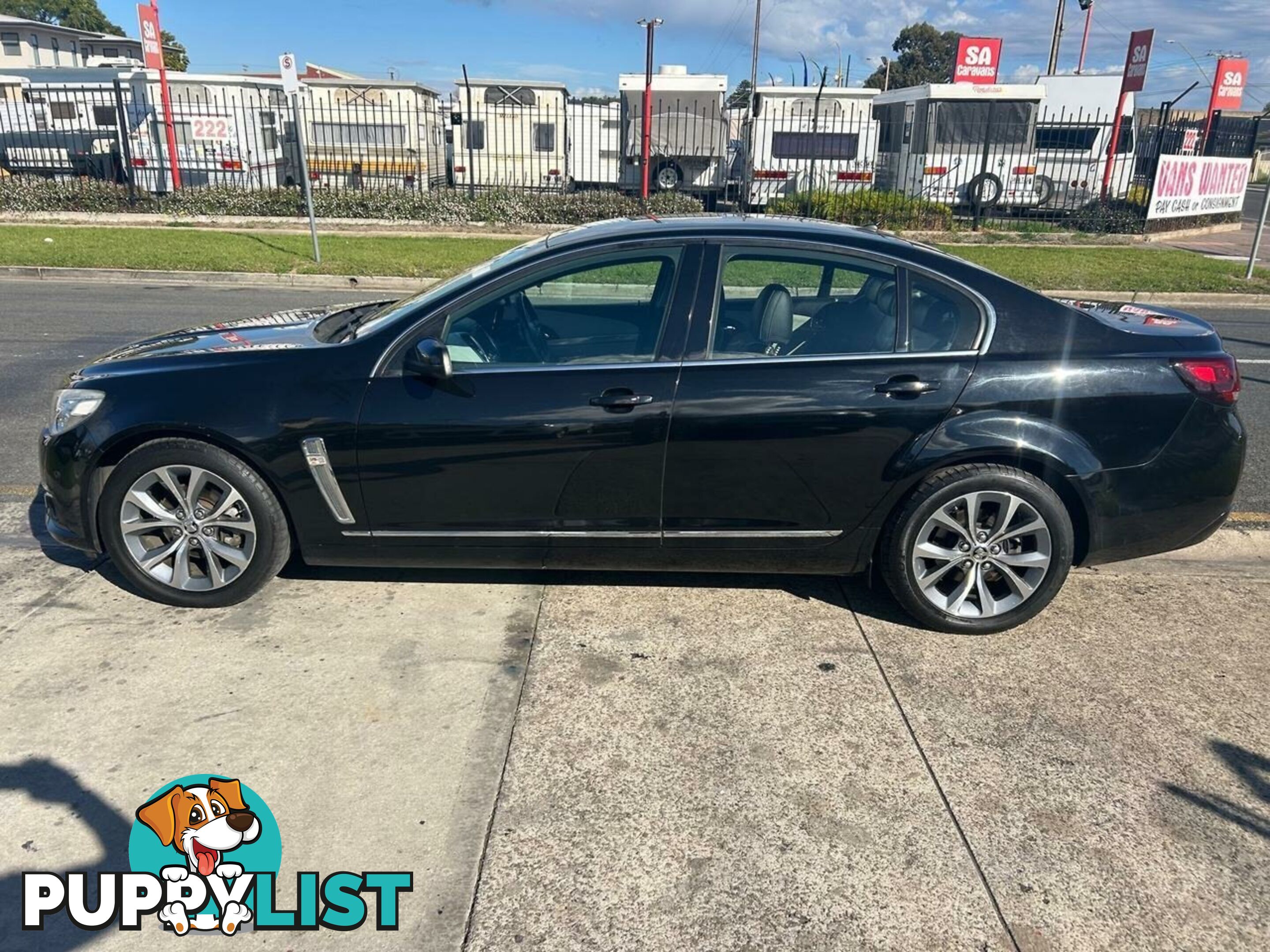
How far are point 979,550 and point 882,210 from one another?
16.6 metres

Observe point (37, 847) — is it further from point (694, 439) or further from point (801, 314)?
point (801, 314)

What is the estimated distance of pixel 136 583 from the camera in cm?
389

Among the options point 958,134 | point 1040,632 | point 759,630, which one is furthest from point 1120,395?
point 958,134

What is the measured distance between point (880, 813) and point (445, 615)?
1.91 m

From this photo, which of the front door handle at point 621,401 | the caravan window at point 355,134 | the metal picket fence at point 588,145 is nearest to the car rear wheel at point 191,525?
the front door handle at point 621,401

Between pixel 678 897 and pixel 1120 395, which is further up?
pixel 1120 395

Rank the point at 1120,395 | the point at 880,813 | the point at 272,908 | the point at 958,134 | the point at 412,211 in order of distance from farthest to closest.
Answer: the point at 958,134
the point at 412,211
the point at 1120,395
the point at 880,813
the point at 272,908

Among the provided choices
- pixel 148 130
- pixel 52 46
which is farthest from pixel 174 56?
pixel 148 130

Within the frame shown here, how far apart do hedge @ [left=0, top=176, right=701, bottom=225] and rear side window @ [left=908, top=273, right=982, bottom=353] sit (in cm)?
1498

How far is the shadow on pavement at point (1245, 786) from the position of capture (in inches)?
111

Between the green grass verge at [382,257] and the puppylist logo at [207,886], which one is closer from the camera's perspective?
the puppylist logo at [207,886]

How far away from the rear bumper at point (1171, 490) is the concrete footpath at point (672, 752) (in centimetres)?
41

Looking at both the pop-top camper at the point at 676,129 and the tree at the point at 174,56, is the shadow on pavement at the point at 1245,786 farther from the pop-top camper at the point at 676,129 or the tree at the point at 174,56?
the tree at the point at 174,56

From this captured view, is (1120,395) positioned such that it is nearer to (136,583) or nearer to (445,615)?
(445,615)
